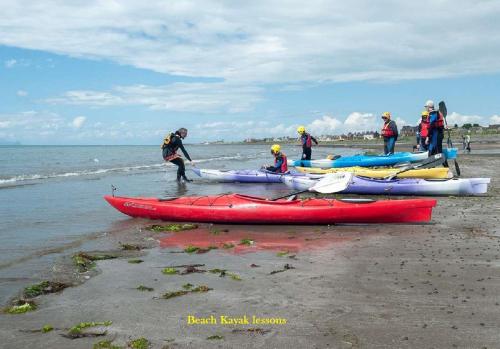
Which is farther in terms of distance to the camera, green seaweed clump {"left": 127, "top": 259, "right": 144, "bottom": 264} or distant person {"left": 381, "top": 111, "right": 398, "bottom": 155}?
distant person {"left": 381, "top": 111, "right": 398, "bottom": 155}

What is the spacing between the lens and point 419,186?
1185 centimetres

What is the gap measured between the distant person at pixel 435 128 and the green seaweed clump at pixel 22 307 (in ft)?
42.4

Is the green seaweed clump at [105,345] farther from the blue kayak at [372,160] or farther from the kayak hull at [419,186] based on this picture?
the blue kayak at [372,160]

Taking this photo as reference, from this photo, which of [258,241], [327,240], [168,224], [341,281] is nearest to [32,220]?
[168,224]

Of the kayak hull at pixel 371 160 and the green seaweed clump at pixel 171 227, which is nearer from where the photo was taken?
the green seaweed clump at pixel 171 227

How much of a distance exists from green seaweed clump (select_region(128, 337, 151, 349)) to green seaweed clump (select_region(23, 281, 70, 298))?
1918 millimetres

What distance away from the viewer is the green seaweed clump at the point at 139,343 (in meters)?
3.67

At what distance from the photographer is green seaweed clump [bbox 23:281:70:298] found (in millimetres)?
5117

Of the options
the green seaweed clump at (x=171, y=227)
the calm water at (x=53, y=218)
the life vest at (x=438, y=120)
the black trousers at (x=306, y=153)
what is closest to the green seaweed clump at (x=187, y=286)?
the calm water at (x=53, y=218)

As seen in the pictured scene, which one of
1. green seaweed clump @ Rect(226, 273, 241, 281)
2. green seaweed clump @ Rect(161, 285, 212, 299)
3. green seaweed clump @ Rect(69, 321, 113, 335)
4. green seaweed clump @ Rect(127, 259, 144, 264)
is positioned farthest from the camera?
green seaweed clump @ Rect(127, 259, 144, 264)

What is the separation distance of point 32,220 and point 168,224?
329 centimetres

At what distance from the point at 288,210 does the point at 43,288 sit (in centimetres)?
468

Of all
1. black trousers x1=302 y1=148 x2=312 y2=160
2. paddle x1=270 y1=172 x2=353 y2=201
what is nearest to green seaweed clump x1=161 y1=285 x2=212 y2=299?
paddle x1=270 y1=172 x2=353 y2=201

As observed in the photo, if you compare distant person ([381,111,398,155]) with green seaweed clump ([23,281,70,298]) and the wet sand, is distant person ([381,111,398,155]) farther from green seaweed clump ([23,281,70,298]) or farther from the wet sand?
green seaweed clump ([23,281,70,298])
